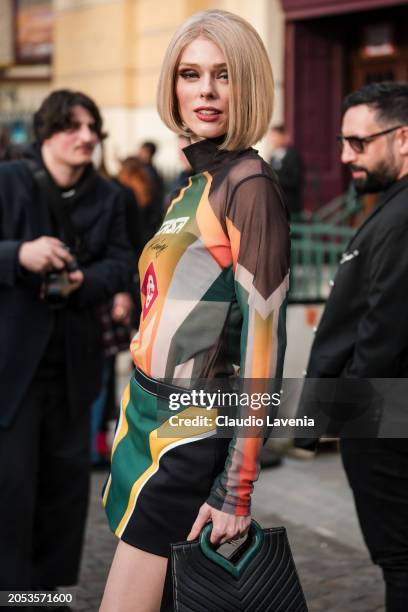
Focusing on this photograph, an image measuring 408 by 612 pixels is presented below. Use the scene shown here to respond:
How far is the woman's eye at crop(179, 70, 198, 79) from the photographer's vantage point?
2.68 metres

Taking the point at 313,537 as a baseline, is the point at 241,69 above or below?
above

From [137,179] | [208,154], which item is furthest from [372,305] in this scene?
[137,179]

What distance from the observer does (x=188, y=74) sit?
2697 mm

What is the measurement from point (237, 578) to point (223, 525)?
0.41 ft

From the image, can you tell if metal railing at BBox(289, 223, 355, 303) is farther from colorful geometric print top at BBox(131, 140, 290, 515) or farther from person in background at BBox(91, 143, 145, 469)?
colorful geometric print top at BBox(131, 140, 290, 515)

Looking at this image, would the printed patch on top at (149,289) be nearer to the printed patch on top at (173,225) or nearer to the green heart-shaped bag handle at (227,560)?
the printed patch on top at (173,225)

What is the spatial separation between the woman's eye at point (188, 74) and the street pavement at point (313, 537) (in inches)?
96.0

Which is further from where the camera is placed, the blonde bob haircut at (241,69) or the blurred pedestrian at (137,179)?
the blurred pedestrian at (137,179)

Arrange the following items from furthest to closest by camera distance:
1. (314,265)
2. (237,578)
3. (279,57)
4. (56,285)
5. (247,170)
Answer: (279,57) < (314,265) < (56,285) < (247,170) < (237,578)

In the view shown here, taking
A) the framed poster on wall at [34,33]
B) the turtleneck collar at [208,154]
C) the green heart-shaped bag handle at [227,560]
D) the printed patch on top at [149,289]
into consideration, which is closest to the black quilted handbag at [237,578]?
the green heart-shaped bag handle at [227,560]

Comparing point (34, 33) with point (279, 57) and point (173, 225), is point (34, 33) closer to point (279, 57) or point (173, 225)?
point (279, 57)

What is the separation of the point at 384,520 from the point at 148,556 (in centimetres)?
126

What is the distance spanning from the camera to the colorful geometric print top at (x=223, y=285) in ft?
8.22

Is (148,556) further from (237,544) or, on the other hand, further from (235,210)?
(235,210)
